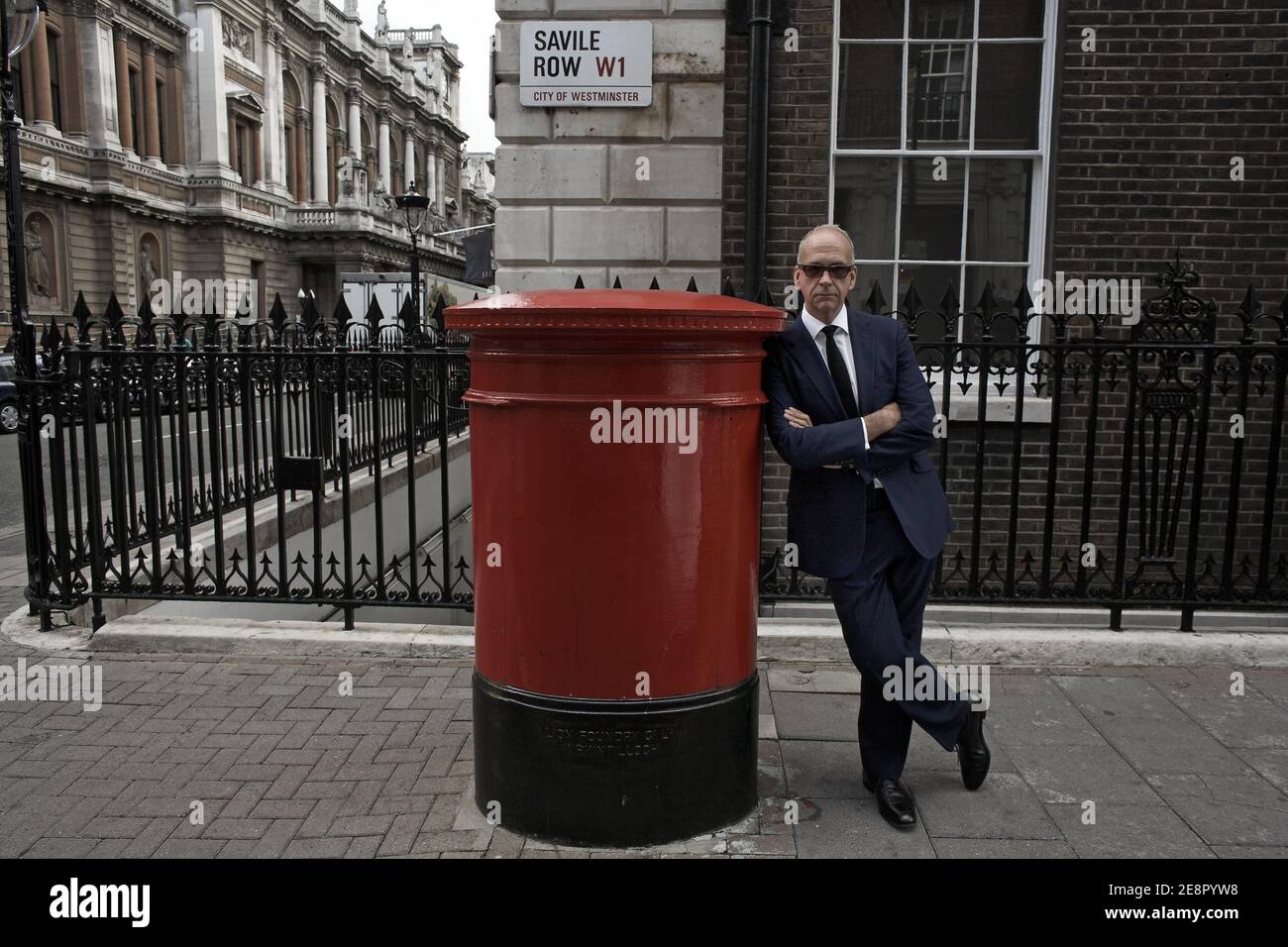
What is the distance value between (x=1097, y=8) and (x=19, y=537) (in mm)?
9781

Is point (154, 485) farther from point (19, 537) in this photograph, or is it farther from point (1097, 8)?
point (1097, 8)

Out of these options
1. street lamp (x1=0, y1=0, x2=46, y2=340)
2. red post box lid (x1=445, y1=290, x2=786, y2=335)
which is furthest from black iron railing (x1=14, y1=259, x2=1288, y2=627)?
red post box lid (x1=445, y1=290, x2=786, y2=335)

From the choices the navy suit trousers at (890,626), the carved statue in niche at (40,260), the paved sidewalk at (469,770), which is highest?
the carved statue in niche at (40,260)

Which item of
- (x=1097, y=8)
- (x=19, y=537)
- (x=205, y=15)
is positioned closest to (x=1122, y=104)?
(x=1097, y=8)

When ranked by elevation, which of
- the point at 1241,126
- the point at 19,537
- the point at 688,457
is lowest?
the point at 19,537

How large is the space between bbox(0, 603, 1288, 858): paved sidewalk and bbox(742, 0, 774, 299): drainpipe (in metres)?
2.81

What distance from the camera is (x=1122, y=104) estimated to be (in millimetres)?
6547

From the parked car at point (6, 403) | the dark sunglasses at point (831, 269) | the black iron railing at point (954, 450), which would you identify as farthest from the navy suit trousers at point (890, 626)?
the parked car at point (6, 403)

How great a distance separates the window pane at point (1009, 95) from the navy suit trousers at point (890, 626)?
457 cm

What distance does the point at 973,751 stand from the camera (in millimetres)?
3615

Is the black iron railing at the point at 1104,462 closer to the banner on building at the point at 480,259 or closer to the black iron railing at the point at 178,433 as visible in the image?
the black iron railing at the point at 178,433

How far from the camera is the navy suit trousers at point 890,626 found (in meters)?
3.36

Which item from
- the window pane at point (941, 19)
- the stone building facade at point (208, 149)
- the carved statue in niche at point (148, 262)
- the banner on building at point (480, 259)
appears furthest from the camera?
the carved statue in niche at point (148, 262)

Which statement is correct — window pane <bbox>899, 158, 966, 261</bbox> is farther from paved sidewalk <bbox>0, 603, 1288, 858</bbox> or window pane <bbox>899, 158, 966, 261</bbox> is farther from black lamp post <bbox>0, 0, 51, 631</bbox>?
black lamp post <bbox>0, 0, 51, 631</bbox>
